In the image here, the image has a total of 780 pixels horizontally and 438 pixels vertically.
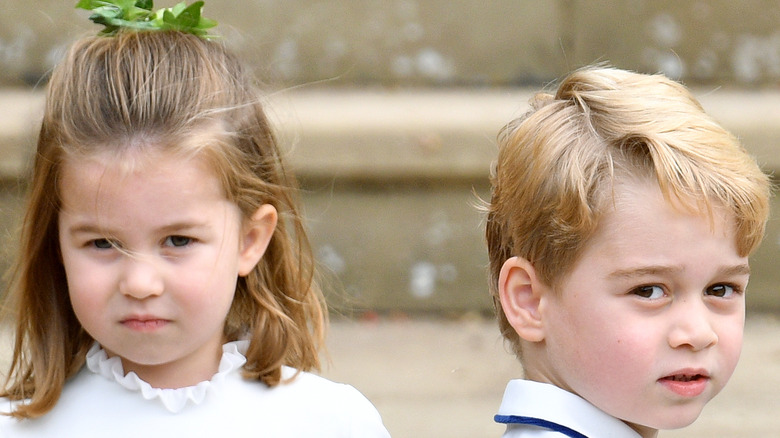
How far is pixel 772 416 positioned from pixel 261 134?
83.8 inches

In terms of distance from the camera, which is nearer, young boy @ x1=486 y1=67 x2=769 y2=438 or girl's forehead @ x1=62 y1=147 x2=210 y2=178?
young boy @ x1=486 y1=67 x2=769 y2=438

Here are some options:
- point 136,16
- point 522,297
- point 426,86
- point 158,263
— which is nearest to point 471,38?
point 426,86

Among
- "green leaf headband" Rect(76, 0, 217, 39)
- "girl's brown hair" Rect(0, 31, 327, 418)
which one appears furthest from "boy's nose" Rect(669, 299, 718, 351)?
"green leaf headband" Rect(76, 0, 217, 39)

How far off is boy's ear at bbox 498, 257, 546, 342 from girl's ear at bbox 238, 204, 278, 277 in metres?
0.54

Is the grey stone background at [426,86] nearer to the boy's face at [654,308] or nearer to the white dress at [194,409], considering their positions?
the white dress at [194,409]

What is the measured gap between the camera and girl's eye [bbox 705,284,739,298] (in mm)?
2113

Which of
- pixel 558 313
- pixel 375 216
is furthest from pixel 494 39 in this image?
pixel 558 313

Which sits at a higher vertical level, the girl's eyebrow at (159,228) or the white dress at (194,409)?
the girl's eyebrow at (159,228)

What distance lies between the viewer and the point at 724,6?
469 centimetres

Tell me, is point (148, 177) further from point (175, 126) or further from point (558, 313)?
point (558, 313)

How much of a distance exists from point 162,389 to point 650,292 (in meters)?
1.02

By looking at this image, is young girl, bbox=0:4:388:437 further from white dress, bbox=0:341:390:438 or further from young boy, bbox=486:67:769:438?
young boy, bbox=486:67:769:438

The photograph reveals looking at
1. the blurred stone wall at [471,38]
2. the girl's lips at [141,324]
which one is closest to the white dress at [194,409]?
the girl's lips at [141,324]

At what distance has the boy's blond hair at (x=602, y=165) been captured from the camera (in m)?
2.07
